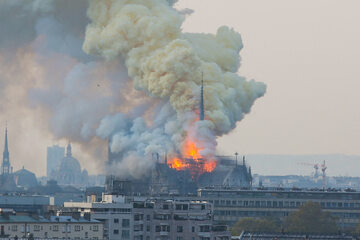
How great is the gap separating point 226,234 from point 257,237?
9.78m

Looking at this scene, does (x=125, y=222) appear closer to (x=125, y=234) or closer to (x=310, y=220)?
(x=125, y=234)

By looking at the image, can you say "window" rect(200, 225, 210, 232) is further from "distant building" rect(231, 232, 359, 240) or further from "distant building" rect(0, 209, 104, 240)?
"distant building" rect(0, 209, 104, 240)

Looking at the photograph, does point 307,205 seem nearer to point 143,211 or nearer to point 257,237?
point 257,237

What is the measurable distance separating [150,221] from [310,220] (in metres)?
50.5

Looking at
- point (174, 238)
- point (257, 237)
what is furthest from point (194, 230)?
point (257, 237)

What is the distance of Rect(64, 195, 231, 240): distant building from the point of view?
142250 mm

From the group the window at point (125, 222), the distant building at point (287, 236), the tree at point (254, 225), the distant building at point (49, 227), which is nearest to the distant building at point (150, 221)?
the window at point (125, 222)

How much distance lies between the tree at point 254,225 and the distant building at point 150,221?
113 ft

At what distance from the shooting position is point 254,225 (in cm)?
18962

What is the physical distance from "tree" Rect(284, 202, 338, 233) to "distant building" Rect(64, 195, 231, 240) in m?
39.5

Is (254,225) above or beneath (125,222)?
above

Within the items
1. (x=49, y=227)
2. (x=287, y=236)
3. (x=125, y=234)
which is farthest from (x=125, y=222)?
(x=287, y=236)

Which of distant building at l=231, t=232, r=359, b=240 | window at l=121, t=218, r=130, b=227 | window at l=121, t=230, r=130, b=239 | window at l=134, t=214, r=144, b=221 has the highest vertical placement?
window at l=134, t=214, r=144, b=221

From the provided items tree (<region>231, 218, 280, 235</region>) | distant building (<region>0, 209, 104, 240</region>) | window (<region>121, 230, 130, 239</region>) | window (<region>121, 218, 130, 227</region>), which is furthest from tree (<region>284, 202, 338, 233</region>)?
distant building (<region>0, 209, 104, 240</region>)
